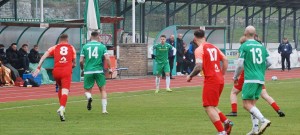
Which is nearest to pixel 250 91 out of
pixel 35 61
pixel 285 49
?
pixel 35 61

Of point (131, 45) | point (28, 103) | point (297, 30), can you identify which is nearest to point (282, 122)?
point (28, 103)

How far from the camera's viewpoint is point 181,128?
14883mm

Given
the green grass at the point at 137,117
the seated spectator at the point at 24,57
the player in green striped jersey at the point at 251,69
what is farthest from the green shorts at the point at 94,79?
the seated spectator at the point at 24,57

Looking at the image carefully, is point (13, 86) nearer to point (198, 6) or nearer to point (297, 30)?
point (198, 6)

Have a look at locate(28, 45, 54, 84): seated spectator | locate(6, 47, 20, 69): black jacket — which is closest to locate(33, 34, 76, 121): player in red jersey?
locate(6, 47, 20, 69): black jacket

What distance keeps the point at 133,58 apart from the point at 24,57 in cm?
899

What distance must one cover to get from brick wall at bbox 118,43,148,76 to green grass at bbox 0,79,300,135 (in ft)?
47.6

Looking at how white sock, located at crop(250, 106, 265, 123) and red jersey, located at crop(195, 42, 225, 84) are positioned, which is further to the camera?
white sock, located at crop(250, 106, 265, 123)

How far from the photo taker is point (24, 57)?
3212 centimetres

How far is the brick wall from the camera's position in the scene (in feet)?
130

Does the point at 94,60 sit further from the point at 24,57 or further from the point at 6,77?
the point at 24,57

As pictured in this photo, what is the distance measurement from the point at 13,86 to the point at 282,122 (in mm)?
17837

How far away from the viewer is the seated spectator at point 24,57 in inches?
1264

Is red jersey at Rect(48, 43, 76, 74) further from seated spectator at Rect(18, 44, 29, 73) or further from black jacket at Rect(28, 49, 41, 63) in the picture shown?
black jacket at Rect(28, 49, 41, 63)
